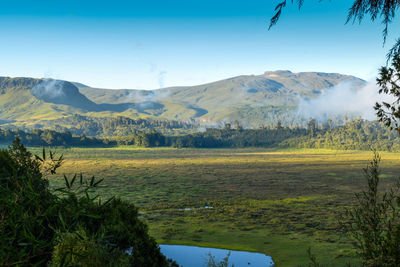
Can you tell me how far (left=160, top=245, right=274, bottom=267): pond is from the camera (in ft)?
101

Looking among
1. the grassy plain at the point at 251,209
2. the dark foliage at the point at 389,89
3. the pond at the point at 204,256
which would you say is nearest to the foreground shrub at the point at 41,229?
the grassy plain at the point at 251,209

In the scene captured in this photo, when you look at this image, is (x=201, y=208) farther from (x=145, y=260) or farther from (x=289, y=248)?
(x=145, y=260)

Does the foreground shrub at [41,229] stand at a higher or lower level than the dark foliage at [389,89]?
lower

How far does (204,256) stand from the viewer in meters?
32.2

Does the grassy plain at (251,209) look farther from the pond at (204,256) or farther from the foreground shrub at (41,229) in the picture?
the foreground shrub at (41,229)

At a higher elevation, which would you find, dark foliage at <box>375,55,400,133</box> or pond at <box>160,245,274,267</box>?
dark foliage at <box>375,55,400,133</box>

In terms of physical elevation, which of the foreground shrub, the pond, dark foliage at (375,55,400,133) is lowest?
the pond

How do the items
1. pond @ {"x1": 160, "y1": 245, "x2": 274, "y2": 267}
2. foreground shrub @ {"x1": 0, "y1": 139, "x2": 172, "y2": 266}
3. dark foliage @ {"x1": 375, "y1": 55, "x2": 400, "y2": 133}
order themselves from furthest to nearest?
pond @ {"x1": 160, "y1": 245, "x2": 274, "y2": 267} < dark foliage @ {"x1": 375, "y1": 55, "x2": 400, "y2": 133} < foreground shrub @ {"x1": 0, "y1": 139, "x2": 172, "y2": 266}

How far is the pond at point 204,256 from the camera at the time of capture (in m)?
30.7

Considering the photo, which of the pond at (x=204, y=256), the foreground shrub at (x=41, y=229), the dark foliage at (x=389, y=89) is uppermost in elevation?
the dark foliage at (x=389, y=89)

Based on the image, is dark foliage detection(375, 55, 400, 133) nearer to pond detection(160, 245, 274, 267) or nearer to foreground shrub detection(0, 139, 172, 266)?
foreground shrub detection(0, 139, 172, 266)

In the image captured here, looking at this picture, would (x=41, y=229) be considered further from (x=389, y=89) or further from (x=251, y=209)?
(x=251, y=209)

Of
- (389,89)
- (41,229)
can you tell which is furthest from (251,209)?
(41,229)

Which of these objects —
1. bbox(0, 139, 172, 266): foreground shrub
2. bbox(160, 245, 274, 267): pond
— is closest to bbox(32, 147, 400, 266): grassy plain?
bbox(160, 245, 274, 267): pond
